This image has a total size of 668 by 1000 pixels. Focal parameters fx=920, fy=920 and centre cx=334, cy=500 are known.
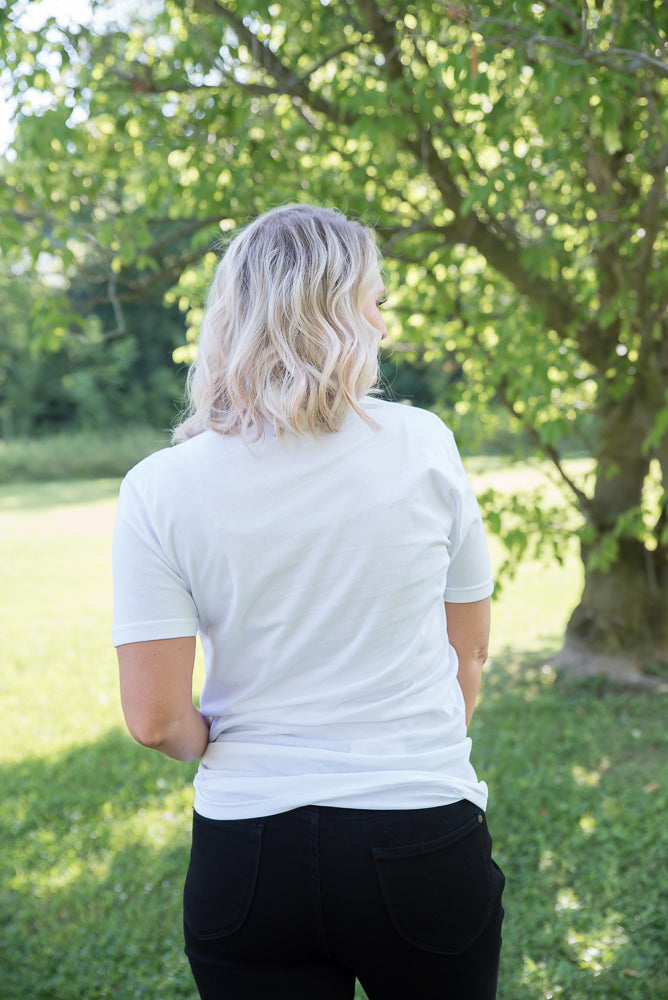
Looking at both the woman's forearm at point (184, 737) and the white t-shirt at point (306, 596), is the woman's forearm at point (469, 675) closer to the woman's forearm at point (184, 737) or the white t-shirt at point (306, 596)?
the white t-shirt at point (306, 596)

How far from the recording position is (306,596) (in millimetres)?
1350

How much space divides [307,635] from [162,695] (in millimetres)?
259

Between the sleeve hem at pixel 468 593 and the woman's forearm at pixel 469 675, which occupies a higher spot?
the sleeve hem at pixel 468 593

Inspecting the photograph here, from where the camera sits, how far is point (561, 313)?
16.7 feet

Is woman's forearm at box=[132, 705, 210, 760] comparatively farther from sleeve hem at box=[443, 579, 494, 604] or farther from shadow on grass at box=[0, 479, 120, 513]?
shadow on grass at box=[0, 479, 120, 513]

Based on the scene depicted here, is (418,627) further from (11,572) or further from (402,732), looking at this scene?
(11,572)

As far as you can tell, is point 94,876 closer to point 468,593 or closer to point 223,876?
point 223,876

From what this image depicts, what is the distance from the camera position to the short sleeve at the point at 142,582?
134 cm

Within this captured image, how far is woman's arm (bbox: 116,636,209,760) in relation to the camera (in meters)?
1.39

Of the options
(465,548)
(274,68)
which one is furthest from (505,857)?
(274,68)

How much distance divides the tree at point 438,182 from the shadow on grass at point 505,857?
3.60 feet

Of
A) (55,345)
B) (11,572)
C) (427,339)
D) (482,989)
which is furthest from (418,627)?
(11,572)

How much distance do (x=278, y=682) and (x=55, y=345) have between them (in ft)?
12.4

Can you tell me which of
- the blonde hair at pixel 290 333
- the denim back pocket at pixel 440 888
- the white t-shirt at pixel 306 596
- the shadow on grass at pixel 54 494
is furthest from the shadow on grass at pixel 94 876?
the shadow on grass at pixel 54 494
